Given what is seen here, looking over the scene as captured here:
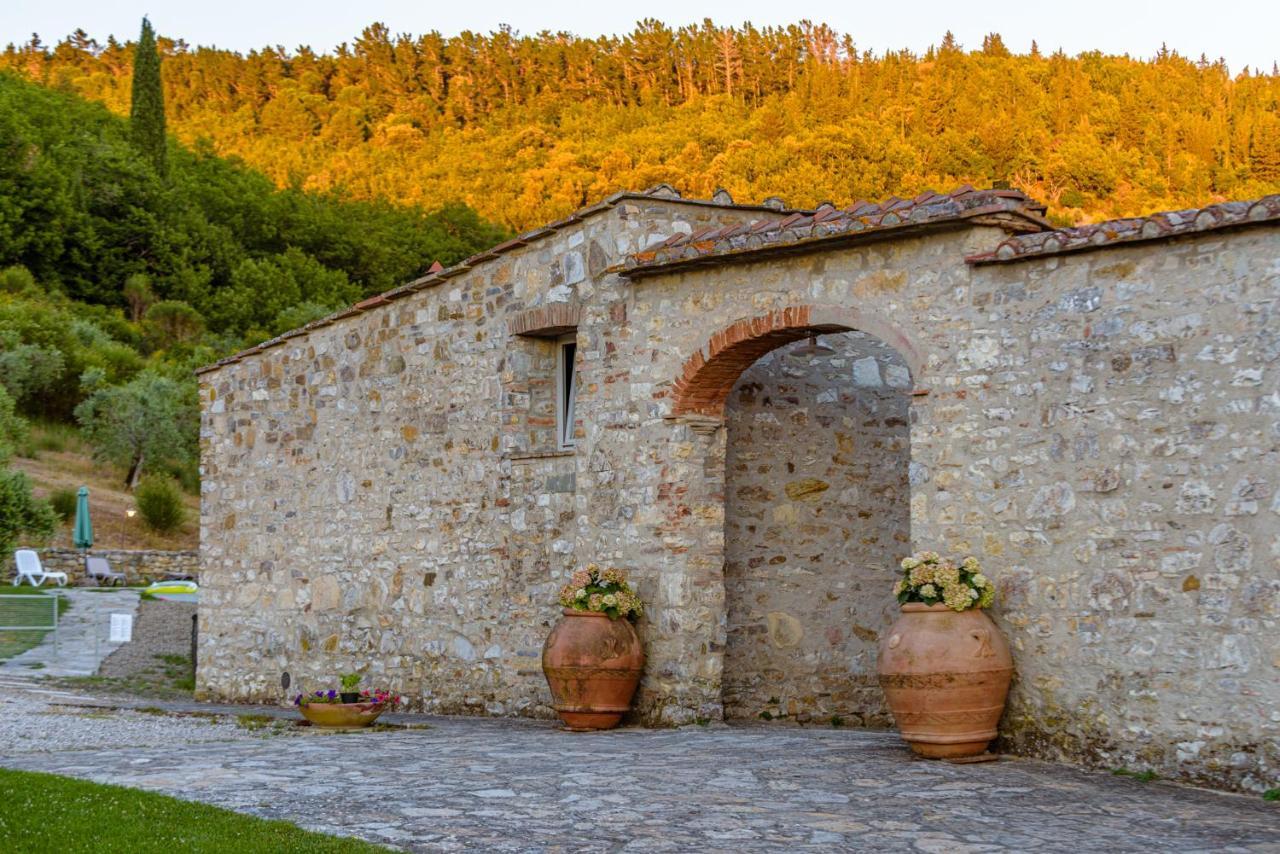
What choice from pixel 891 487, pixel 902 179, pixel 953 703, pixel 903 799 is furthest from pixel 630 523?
pixel 902 179

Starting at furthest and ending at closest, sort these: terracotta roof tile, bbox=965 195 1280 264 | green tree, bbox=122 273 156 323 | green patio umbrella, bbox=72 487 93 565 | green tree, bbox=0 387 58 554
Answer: green tree, bbox=122 273 156 323 → green patio umbrella, bbox=72 487 93 565 → green tree, bbox=0 387 58 554 → terracotta roof tile, bbox=965 195 1280 264

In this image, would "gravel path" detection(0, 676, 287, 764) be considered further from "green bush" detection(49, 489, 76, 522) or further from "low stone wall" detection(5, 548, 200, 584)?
"green bush" detection(49, 489, 76, 522)

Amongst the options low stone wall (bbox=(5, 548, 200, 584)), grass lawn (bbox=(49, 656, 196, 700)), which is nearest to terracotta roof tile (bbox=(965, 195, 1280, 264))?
grass lawn (bbox=(49, 656, 196, 700))

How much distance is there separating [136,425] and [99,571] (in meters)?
7.51

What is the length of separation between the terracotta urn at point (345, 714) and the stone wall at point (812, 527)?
105 inches

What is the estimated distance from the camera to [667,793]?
686 cm

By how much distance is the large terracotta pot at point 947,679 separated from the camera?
7574mm

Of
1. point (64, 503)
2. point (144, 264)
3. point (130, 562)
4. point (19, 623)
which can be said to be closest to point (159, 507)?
point (64, 503)

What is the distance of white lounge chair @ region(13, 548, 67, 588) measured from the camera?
24219 millimetres

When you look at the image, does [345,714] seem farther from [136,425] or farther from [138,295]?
[138,295]

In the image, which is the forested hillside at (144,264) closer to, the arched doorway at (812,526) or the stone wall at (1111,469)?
the arched doorway at (812,526)

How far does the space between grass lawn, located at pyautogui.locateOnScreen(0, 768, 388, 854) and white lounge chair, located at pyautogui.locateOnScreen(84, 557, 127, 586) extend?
1994 centimetres

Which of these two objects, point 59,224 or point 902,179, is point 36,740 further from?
point 59,224

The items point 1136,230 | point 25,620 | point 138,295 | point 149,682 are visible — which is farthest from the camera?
point 138,295
